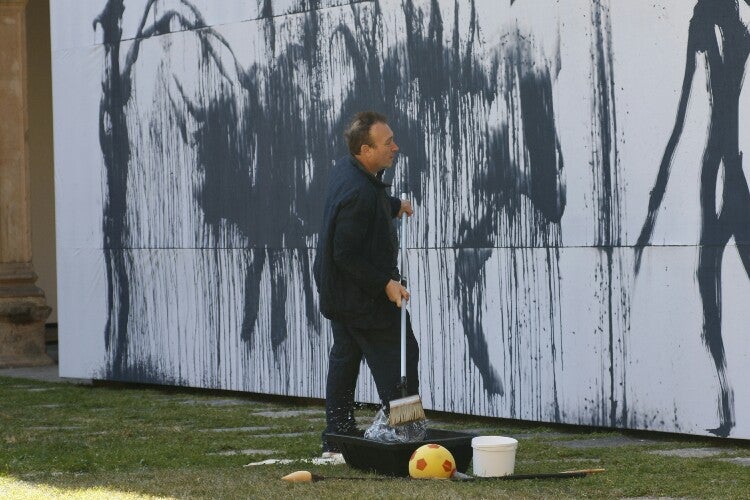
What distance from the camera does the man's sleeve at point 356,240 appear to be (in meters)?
6.36

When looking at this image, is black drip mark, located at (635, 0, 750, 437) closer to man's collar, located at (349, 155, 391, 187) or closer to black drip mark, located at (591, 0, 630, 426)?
black drip mark, located at (591, 0, 630, 426)

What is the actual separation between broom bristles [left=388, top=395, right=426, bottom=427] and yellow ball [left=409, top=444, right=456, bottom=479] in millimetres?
170

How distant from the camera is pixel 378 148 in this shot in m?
6.52

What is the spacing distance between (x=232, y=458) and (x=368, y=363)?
0.92m

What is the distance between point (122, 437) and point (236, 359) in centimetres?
235

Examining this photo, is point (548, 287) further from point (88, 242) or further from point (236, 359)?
point (88, 242)

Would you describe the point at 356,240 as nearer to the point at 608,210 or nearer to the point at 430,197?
the point at 608,210

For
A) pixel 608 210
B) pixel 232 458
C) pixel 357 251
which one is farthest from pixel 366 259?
pixel 608 210

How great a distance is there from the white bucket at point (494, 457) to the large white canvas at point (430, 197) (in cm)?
167

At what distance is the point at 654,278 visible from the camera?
7.62 meters

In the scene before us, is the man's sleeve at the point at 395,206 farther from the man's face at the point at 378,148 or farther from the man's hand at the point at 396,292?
the man's hand at the point at 396,292

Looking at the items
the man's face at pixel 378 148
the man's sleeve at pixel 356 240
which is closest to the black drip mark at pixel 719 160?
the man's face at pixel 378 148

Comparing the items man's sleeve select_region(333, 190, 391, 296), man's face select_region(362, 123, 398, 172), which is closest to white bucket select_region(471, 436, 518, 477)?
man's sleeve select_region(333, 190, 391, 296)

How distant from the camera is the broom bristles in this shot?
6160 millimetres
